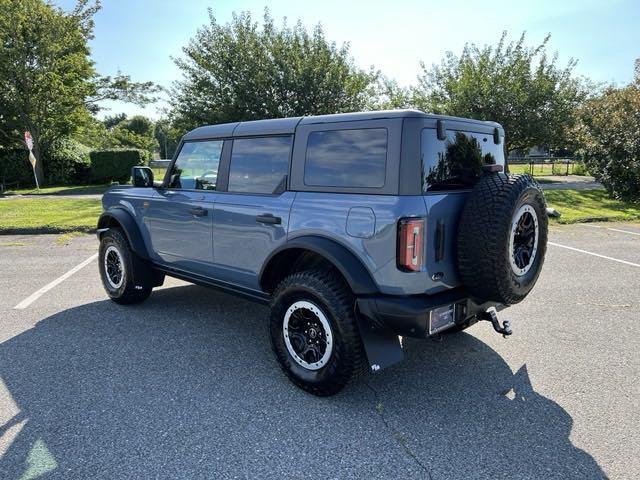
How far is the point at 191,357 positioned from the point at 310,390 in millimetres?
1144

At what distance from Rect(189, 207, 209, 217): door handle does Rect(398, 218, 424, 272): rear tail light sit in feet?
6.34

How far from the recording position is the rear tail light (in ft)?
8.87

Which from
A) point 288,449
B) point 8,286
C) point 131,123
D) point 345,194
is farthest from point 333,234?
point 131,123

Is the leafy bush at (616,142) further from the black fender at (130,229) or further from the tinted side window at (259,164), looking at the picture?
the black fender at (130,229)

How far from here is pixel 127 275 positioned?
482 cm

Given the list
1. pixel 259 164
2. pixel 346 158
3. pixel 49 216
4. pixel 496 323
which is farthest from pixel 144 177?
pixel 49 216

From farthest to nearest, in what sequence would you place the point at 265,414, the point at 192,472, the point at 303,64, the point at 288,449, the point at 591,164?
1. the point at 303,64
2. the point at 591,164
3. the point at 265,414
4. the point at 288,449
5. the point at 192,472

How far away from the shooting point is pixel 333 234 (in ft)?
9.91

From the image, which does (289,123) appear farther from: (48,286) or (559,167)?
(559,167)

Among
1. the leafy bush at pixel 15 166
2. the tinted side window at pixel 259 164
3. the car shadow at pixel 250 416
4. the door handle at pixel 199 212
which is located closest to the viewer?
the car shadow at pixel 250 416

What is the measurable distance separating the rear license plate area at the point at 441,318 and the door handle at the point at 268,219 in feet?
4.17

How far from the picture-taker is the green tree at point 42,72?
62.6ft

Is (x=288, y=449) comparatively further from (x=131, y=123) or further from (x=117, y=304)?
(x=131, y=123)

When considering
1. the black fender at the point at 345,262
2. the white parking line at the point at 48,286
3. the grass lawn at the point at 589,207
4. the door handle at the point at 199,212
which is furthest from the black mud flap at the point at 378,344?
the grass lawn at the point at 589,207
